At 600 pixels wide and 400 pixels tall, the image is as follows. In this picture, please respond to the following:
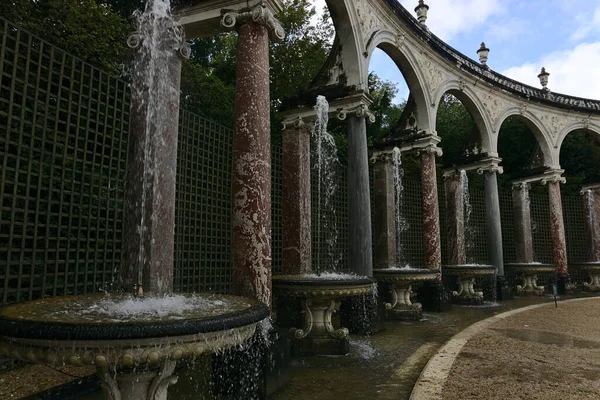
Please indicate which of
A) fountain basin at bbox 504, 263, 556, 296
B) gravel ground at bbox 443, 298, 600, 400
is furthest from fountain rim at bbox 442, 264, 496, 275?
fountain basin at bbox 504, 263, 556, 296

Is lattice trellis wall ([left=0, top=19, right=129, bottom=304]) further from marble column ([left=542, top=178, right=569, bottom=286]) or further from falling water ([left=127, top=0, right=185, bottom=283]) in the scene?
marble column ([left=542, top=178, right=569, bottom=286])

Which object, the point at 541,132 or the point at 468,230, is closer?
the point at 468,230

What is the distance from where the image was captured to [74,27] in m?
6.48

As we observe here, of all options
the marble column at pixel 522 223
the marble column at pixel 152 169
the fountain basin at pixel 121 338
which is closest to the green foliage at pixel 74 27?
the marble column at pixel 152 169

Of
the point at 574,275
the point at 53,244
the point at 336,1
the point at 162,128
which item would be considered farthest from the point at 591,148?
the point at 53,244

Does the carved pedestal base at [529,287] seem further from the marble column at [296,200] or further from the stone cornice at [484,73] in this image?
the marble column at [296,200]

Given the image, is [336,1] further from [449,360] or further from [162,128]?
[449,360]

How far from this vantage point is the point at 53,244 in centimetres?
451

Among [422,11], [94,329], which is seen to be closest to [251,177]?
[94,329]

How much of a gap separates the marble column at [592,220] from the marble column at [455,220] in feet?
24.2

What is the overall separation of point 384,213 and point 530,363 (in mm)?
5740

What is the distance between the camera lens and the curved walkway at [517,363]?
3.74 m

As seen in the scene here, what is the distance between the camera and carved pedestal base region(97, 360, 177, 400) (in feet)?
7.98

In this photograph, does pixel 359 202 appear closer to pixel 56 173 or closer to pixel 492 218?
pixel 56 173
